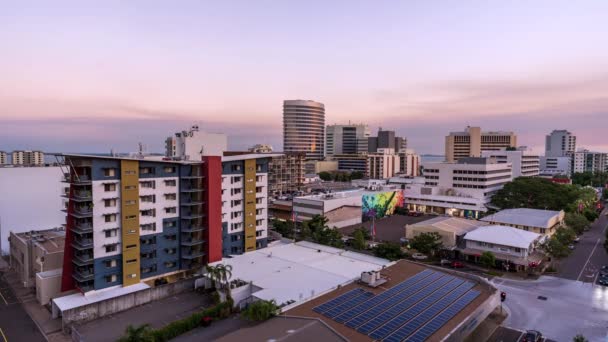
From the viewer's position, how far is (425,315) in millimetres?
33312

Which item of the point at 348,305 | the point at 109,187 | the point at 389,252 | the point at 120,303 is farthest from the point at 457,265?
the point at 109,187

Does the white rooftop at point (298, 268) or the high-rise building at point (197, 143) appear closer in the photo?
the white rooftop at point (298, 268)

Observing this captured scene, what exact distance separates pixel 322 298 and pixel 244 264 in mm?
16740

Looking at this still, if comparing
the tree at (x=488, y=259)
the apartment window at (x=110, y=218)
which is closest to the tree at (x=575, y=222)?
the tree at (x=488, y=259)

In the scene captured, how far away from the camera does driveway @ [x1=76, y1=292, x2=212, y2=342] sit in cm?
3631

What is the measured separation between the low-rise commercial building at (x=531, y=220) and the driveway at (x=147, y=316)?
59825 millimetres

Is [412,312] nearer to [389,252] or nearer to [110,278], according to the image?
[389,252]

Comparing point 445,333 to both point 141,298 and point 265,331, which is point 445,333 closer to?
point 265,331

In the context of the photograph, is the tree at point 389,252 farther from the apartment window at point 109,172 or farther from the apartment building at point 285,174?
the apartment building at point 285,174

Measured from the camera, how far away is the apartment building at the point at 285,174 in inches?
5089

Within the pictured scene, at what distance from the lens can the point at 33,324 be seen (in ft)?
128

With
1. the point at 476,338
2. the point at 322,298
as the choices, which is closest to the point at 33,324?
the point at 322,298

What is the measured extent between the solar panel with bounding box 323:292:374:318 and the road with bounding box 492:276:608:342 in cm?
1493

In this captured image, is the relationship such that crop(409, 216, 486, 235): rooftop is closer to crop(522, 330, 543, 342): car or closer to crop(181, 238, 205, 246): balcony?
crop(522, 330, 543, 342): car
